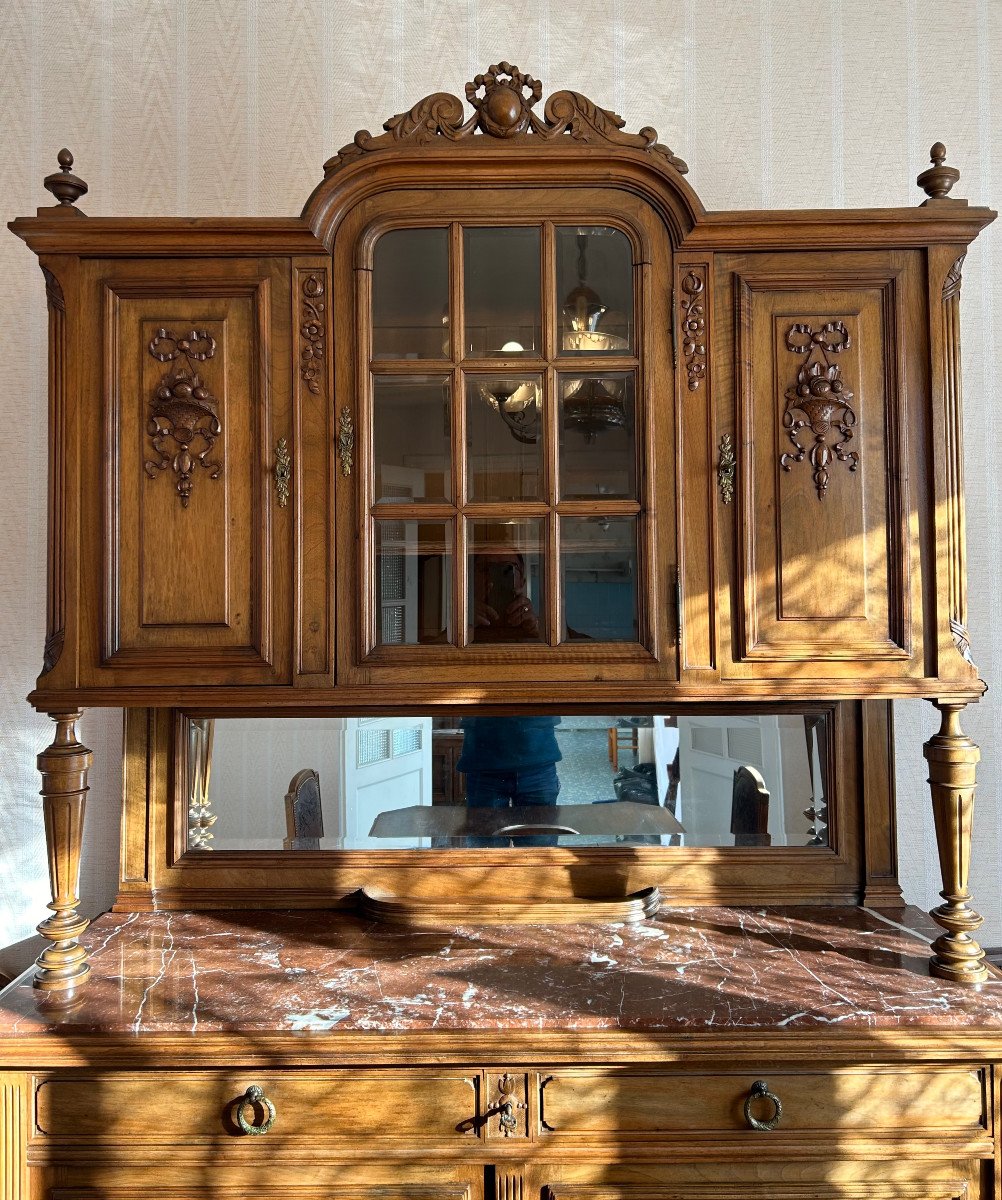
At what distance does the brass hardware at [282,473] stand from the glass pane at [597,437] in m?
0.47

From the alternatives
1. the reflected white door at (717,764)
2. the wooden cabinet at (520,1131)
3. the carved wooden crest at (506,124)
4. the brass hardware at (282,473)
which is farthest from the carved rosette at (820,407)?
the wooden cabinet at (520,1131)

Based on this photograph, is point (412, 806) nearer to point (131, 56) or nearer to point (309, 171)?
point (309, 171)

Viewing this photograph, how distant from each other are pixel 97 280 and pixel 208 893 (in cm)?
118

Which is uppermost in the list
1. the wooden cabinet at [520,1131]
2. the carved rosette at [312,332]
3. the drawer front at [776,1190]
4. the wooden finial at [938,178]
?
the wooden finial at [938,178]

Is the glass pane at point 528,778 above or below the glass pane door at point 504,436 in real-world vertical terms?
below

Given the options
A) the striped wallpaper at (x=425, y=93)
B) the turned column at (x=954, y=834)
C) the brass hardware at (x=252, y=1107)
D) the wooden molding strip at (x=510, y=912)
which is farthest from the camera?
the striped wallpaper at (x=425, y=93)

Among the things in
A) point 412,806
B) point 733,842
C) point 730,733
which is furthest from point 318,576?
point 733,842

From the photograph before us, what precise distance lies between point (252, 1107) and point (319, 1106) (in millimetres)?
99

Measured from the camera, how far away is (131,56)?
1.98 metres

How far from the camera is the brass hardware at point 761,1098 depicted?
132cm

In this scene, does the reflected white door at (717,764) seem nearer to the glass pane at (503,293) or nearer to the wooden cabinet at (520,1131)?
the wooden cabinet at (520,1131)

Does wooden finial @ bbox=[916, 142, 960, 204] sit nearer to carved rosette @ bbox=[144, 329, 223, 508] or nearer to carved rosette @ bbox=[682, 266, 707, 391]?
carved rosette @ bbox=[682, 266, 707, 391]

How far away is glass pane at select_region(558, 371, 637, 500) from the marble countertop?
0.81 meters

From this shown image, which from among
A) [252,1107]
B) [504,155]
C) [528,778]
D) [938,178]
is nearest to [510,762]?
[528,778]
